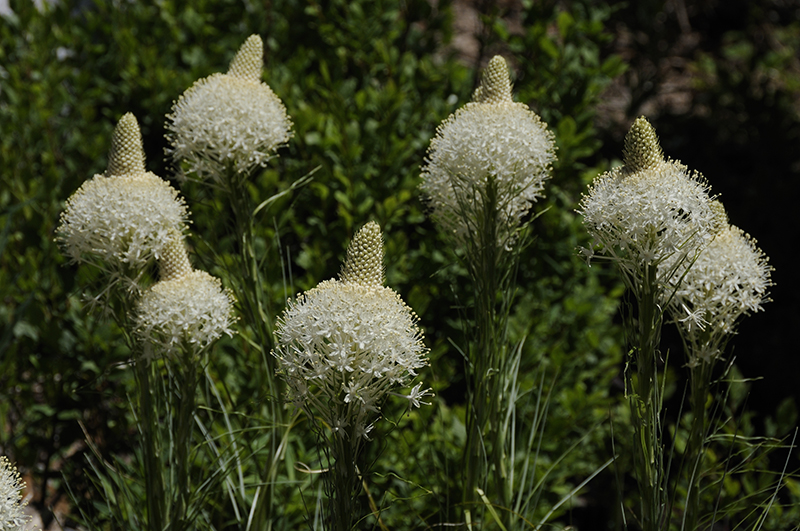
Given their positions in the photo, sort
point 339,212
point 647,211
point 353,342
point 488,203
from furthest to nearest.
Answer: point 339,212
point 488,203
point 647,211
point 353,342

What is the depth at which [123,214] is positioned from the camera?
64.9 inches

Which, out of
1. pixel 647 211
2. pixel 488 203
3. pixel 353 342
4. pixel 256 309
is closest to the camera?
pixel 353 342

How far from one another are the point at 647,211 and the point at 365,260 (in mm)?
585

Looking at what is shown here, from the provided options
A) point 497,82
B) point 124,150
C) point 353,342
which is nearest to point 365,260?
point 353,342

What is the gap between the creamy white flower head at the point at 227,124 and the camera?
1804 millimetres

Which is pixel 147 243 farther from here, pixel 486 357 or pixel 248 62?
pixel 486 357

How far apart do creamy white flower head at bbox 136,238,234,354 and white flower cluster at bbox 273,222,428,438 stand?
13.4 inches

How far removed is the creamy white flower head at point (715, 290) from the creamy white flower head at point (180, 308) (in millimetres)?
1101

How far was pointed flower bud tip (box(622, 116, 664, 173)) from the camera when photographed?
152 cm

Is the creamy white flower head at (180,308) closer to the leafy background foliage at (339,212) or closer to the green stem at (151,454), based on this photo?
the green stem at (151,454)

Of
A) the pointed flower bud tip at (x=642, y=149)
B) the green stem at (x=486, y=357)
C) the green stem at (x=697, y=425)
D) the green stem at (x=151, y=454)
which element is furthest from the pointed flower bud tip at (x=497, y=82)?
the green stem at (x=151, y=454)

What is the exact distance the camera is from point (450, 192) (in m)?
1.87

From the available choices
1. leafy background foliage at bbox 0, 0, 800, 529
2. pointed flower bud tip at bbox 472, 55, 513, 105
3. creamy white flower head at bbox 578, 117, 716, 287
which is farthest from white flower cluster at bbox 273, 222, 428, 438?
leafy background foliage at bbox 0, 0, 800, 529

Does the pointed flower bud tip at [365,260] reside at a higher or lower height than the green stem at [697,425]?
higher
